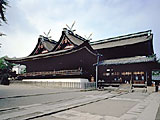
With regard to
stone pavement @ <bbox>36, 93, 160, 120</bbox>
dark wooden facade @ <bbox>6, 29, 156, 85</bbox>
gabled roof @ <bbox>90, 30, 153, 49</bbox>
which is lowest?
stone pavement @ <bbox>36, 93, 160, 120</bbox>

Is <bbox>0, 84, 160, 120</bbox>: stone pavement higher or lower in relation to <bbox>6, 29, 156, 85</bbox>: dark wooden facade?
lower

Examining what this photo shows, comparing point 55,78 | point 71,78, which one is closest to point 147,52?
point 71,78

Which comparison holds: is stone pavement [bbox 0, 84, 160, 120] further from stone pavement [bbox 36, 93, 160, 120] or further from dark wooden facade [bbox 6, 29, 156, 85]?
dark wooden facade [bbox 6, 29, 156, 85]

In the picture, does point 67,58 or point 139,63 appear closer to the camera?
point 139,63

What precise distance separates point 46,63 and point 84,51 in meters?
9.26

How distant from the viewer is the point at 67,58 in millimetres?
23203

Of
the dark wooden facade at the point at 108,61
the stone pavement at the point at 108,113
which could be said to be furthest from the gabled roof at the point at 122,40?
the stone pavement at the point at 108,113

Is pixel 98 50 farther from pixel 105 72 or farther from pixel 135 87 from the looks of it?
pixel 135 87

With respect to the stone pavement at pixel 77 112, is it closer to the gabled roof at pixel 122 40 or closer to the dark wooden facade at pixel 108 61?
the dark wooden facade at pixel 108 61

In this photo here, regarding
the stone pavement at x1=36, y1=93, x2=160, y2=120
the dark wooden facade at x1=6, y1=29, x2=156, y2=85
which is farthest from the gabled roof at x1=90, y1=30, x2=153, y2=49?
the stone pavement at x1=36, y1=93, x2=160, y2=120

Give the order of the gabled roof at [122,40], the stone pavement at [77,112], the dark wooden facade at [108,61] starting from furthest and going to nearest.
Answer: the gabled roof at [122,40], the dark wooden facade at [108,61], the stone pavement at [77,112]

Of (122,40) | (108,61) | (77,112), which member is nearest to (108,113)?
(77,112)

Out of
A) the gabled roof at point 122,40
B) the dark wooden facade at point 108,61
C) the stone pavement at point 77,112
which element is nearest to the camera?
the stone pavement at point 77,112

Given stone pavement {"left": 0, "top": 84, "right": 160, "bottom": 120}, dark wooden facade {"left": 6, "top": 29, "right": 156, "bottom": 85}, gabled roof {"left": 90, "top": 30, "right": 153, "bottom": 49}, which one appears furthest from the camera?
gabled roof {"left": 90, "top": 30, "right": 153, "bottom": 49}
